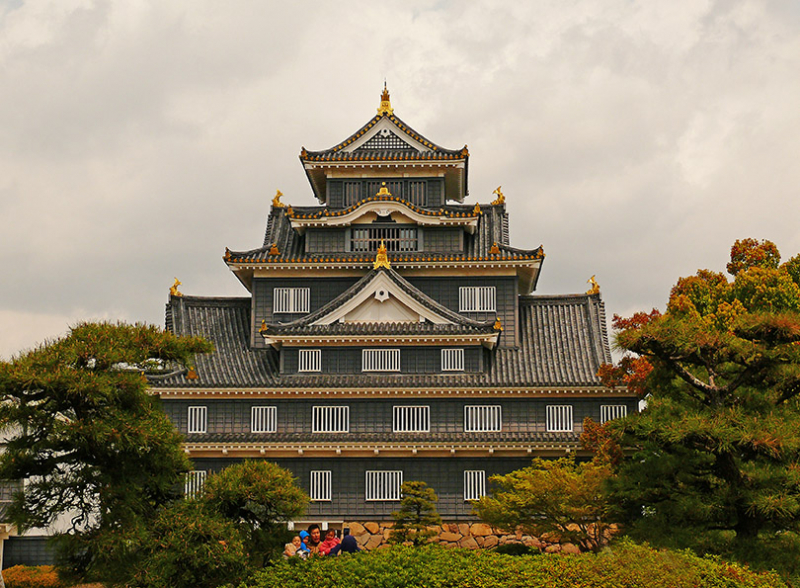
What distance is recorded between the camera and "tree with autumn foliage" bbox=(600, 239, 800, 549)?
22172 mm

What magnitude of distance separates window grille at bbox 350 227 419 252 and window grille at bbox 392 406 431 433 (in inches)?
299

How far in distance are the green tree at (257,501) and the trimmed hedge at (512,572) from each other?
1.73m

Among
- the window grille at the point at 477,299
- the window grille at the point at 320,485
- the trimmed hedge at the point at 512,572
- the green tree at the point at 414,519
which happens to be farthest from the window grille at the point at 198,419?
the trimmed hedge at the point at 512,572

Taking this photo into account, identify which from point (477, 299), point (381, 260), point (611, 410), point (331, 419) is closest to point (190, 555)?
point (331, 419)

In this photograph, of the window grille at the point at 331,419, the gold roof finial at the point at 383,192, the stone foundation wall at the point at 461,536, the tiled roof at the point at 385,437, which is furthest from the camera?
the gold roof finial at the point at 383,192

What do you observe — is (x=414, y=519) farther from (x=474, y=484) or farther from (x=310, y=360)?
(x=310, y=360)

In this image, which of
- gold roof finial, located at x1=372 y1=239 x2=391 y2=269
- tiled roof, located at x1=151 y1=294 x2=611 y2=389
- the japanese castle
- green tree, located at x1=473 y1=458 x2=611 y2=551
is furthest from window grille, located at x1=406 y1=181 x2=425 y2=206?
green tree, located at x1=473 y1=458 x2=611 y2=551

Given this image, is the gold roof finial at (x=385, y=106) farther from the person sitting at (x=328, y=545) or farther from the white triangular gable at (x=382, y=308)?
the person sitting at (x=328, y=545)

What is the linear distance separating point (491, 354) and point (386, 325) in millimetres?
4578

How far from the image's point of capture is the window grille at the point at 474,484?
120ft

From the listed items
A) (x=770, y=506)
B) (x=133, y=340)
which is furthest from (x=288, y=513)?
(x=770, y=506)

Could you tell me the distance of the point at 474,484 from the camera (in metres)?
36.6

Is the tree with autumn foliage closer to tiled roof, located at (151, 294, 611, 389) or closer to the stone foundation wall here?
the stone foundation wall

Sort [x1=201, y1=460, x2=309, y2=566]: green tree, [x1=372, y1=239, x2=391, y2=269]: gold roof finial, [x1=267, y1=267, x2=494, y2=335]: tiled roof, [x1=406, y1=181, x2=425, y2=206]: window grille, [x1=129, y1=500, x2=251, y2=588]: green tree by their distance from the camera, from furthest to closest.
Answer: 1. [x1=406, y1=181, x2=425, y2=206]: window grille
2. [x1=372, y1=239, x2=391, y2=269]: gold roof finial
3. [x1=267, y1=267, x2=494, y2=335]: tiled roof
4. [x1=201, y1=460, x2=309, y2=566]: green tree
5. [x1=129, y1=500, x2=251, y2=588]: green tree
